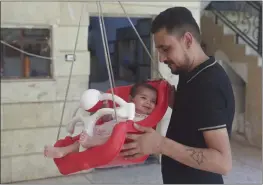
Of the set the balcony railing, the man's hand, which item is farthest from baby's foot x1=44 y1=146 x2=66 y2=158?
the balcony railing

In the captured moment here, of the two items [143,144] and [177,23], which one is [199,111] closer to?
[143,144]

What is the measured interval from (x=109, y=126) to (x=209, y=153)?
1.84 ft

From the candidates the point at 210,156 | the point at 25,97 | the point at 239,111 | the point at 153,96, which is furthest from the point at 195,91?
the point at 239,111

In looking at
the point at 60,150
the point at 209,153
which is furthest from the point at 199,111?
the point at 60,150

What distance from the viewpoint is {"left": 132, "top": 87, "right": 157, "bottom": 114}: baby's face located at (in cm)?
201

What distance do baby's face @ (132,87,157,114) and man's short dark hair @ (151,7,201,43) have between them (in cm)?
48

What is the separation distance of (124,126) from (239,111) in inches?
210

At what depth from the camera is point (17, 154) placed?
4258mm

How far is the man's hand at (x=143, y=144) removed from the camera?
1.47m

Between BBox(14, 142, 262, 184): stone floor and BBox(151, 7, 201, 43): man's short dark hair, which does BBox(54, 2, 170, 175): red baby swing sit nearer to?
BBox(151, 7, 201, 43): man's short dark hair

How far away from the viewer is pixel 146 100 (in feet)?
6.64

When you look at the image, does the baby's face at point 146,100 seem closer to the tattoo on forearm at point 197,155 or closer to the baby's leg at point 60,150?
the baby's leg at point 60,150

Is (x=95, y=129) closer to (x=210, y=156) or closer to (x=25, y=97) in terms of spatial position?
(x=210, y=156)

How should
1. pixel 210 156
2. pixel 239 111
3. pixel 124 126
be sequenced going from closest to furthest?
pixel 210 156 < pixel 124 126 < pixel 239 111
